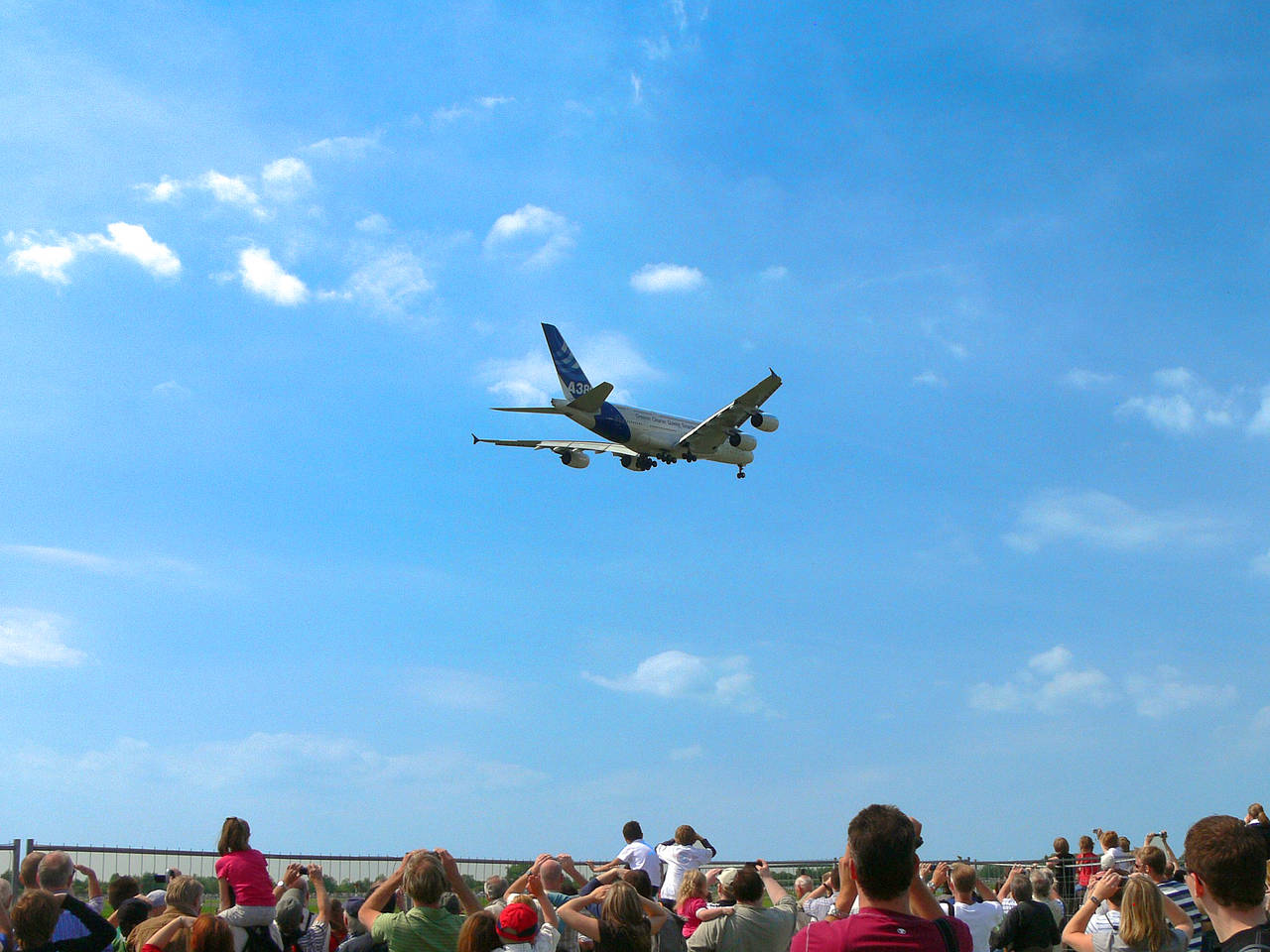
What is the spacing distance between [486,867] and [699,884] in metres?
6.50

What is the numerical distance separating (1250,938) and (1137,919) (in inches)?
99.2

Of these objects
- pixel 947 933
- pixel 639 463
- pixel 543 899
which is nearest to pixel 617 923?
pixel 543 899

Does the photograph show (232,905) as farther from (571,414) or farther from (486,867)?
(571,414)

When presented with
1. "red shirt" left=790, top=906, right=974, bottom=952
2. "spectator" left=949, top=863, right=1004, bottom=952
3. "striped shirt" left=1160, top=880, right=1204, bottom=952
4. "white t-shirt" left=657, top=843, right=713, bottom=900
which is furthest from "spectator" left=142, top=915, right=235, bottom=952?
"striped shirt" left=1160, top=880, right=1204, bottom=952

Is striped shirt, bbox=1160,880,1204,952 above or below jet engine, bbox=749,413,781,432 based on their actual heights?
below

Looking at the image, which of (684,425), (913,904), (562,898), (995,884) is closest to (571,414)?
(684,425)

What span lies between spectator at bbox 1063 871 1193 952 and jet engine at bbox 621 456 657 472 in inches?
1387

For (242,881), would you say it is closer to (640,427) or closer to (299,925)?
(299,925)

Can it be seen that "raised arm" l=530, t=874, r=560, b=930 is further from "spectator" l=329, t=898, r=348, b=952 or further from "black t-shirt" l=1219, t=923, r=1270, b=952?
"black t-shirt" l=1219, t=923, r=1270, b=952

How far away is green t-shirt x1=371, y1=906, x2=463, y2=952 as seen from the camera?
6672 millimetres

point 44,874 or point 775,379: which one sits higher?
point 775,379

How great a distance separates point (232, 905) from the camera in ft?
27.4

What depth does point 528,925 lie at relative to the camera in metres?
6.25

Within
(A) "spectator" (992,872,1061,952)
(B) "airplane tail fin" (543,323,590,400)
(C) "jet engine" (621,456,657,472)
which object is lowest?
(A) "spectator" (992,872,1061,952)
